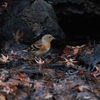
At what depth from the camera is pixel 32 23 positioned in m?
10.2

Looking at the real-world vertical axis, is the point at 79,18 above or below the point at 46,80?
below

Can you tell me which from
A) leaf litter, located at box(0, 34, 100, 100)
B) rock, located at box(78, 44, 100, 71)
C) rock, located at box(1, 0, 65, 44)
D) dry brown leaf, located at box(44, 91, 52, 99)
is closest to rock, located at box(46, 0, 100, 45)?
rock, located at box(1, 0, 65, 44)

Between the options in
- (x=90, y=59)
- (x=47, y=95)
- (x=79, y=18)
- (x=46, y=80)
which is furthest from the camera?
(x=79, y=18)

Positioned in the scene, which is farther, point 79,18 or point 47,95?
point 79,18

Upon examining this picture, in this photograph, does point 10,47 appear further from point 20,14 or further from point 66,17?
point 66,17

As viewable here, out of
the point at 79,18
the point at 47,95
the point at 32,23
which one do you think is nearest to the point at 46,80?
the point at 47,95

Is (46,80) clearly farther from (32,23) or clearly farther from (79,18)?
(79,18)

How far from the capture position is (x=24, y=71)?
6840 mm

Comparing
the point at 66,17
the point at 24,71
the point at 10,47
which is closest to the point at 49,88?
the point at 24,71

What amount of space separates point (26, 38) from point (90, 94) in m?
4.59

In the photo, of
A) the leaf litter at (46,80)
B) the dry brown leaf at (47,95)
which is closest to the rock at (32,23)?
the leaf litter at (46,80)

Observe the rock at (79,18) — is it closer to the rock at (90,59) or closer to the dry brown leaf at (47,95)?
the rock at (90,59)

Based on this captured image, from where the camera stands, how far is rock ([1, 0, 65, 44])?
10.1 metres

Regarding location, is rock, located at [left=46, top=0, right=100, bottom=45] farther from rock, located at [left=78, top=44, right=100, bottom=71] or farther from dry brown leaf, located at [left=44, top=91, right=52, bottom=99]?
dry brown leaf, located at [left=44, top=91, right=52, bottom=99]
